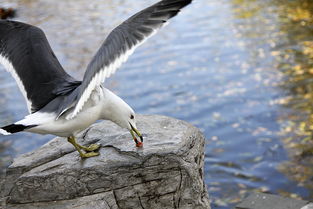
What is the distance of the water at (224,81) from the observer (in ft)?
20.6

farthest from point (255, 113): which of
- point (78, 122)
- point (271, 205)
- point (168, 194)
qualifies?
point (78, 122)

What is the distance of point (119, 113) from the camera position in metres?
3.92

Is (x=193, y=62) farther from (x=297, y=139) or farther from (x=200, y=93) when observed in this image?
(x=297, y=139)

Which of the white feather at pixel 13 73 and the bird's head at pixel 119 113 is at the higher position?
the white feather at pixel 13 73

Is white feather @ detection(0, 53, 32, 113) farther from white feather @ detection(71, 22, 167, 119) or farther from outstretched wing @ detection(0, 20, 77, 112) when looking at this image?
white feather @ detection(71, 22, 167, 119)

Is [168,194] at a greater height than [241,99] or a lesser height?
greater

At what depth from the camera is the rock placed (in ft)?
12.8

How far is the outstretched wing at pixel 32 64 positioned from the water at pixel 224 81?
8.35ft

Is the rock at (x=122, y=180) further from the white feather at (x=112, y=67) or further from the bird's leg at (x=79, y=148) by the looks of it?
the white feather at (x=112, y=67)

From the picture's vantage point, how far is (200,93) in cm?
819

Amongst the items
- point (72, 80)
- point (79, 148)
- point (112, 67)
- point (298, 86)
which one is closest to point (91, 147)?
point (79, 148)

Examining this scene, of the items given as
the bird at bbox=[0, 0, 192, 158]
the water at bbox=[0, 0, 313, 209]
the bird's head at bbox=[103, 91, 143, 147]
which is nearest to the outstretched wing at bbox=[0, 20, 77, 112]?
the bird at bbox=[0, 0, 192, 158]

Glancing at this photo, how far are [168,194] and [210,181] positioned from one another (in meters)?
2.18

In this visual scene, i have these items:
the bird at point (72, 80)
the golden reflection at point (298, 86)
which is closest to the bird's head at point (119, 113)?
the bird at point (72, 80)
